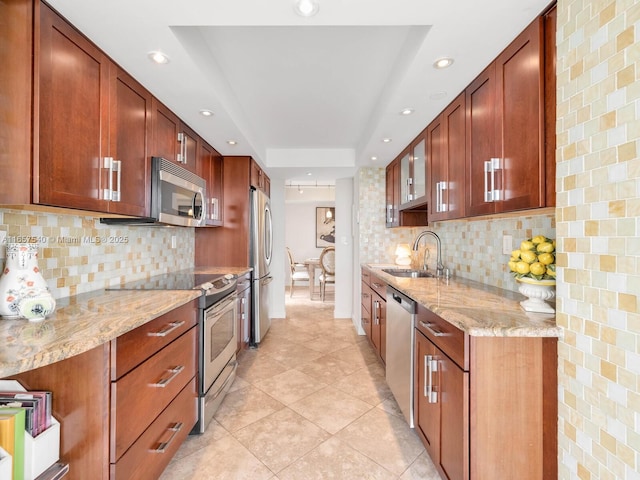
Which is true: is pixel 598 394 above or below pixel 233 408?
above

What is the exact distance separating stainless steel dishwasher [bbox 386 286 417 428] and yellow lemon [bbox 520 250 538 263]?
651mm

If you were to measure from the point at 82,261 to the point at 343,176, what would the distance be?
3465mm

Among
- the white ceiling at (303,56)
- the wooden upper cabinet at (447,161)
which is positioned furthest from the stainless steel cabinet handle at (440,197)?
the white ceiling at (303,56)

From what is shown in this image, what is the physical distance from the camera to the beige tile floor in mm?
1619

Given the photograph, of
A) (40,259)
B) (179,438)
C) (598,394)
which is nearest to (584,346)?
(598,394)

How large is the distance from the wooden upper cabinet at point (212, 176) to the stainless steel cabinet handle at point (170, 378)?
→ 161 centimetres

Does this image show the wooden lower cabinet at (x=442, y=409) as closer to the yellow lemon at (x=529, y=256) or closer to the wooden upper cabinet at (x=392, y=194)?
the yellow lemon at (x=529, y=256)

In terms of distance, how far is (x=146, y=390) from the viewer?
4.33 feet

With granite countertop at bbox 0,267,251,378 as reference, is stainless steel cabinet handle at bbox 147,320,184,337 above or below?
below

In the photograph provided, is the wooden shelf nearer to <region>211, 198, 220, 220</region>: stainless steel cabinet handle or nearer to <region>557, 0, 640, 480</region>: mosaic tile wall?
<region>557, 0, 640, 480</region>: mosaic tile wall

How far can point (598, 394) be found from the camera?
0.97m

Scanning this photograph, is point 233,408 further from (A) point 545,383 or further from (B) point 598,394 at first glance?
(B) point 598,394

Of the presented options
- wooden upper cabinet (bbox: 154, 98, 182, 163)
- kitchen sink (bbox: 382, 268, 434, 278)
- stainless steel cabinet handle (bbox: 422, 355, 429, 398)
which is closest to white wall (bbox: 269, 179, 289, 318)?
kitchen sink (bbox: 382, 268, 434, 278)

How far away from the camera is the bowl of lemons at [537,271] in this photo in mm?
1288
